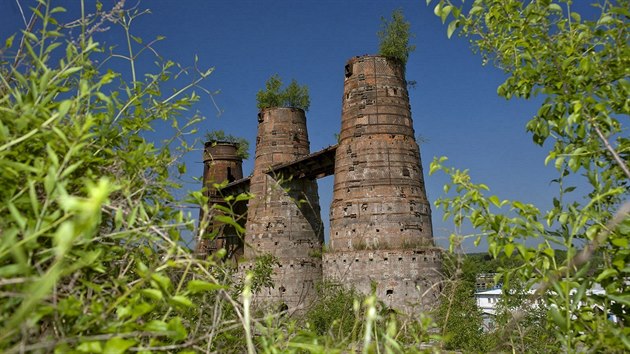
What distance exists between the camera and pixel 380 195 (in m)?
Result: 14.9

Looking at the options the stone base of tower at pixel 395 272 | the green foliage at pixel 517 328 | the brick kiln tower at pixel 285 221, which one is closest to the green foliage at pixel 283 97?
the brick kiln tower at pixel 285 221

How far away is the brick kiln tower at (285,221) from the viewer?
1817 cm

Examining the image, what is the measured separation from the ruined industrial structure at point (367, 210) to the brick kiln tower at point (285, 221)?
40mm

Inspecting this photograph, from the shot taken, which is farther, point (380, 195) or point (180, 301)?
point (380, 195)

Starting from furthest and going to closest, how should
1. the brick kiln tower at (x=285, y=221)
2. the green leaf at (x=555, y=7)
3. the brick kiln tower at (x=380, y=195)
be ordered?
the brick kiln tower at (x=285, y=221)
the brick kiln tower at (x=380, y=195)
the green leaf at (x=555, y=7)

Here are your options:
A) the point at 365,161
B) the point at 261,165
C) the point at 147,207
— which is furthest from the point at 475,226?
the point at 261,165

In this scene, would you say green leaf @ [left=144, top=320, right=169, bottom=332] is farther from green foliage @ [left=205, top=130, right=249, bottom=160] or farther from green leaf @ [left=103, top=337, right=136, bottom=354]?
green foliage @ [left=205, top=130, right=249, bottom=160]

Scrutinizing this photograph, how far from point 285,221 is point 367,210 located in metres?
4.78

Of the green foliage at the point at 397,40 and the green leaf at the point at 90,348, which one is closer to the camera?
the green leaf at the point at 90,348

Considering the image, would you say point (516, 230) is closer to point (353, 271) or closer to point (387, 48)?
point (353, 271)

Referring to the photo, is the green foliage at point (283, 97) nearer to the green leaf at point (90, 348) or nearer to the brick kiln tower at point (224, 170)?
the brick kiln tower at point (224, 170)

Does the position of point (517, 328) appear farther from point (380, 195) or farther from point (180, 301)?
point (380, 195)

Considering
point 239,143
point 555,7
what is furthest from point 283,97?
point 555,7

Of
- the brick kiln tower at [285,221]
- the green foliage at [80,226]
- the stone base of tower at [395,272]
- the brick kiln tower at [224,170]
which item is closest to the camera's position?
the green foliage at [80,226]
